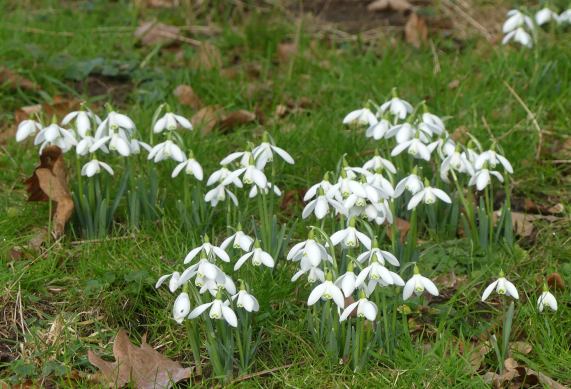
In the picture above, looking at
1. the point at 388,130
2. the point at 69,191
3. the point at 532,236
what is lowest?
the point at 532,236

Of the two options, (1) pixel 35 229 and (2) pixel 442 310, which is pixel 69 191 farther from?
(2) pixel 442 310

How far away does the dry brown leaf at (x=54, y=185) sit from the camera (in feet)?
10.8

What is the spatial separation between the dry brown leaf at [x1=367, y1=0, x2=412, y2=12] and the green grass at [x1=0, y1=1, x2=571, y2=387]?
1.60ft

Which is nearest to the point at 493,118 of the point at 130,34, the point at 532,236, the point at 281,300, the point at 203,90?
the point at 532,236

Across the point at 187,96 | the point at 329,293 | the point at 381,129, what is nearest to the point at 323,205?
the point at 329,293

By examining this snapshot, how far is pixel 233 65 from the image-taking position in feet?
16.2

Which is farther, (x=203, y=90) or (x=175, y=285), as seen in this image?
(x=203, y=90)

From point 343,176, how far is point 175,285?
54 cm

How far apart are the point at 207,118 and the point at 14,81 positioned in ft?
3.09

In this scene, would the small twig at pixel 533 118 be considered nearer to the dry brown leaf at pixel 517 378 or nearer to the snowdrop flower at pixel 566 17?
the snowdrop flower at pixel 566 17

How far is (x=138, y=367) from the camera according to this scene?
2.70 meters

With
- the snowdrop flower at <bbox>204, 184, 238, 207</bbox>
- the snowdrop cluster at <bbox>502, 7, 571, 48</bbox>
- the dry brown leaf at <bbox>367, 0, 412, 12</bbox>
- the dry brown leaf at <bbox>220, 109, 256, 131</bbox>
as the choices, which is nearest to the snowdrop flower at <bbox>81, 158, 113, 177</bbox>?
the snowdrop flower at <bbox>204, 184, 238, 207</bbox>

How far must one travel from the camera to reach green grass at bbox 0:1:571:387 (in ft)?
9.15

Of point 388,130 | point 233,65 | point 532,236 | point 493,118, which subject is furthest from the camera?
point 233,65
